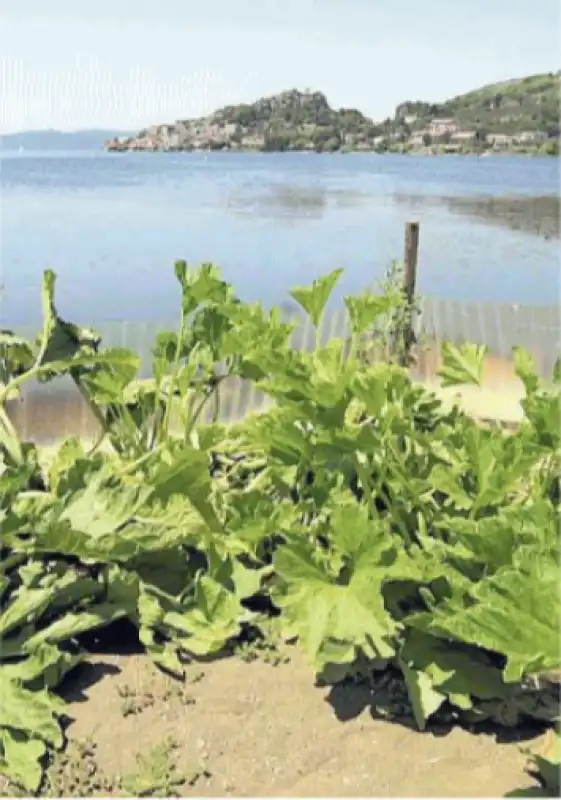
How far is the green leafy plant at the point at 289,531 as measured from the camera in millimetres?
2355

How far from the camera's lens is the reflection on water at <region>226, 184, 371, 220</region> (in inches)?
682

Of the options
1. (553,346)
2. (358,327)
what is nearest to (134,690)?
(358,327)

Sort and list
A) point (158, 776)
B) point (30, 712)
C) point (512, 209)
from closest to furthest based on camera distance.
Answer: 1. point (158, 776)
2. point (30, 712)
3. point (512, 209)

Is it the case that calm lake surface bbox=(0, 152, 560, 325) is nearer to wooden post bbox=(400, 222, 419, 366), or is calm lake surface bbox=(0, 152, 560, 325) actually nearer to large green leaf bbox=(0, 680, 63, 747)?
wooden post bbox=(400, 222, 419, 366)

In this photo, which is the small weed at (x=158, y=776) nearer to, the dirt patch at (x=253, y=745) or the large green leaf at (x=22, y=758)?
the dirt patch at (x=253, y=745)

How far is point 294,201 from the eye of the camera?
1944cm

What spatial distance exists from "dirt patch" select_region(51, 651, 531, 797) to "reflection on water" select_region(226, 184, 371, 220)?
1447 centimetres

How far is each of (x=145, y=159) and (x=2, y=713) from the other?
111ft

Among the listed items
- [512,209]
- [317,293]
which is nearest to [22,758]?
[317,293]

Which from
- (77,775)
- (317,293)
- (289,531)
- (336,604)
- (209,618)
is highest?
(317,293)

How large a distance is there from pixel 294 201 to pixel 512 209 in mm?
4029

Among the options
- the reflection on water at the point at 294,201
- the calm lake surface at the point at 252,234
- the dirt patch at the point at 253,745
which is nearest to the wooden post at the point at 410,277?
the calm lake surface at the point at 252,234

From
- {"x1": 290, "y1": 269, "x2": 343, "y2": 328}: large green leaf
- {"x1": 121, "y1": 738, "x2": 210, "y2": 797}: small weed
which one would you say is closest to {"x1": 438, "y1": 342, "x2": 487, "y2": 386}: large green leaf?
{"x1": 290, "y1": 269, "x2": 343, "y2": 328}: large green leaf

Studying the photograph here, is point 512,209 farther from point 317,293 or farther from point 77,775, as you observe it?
point 77,775
